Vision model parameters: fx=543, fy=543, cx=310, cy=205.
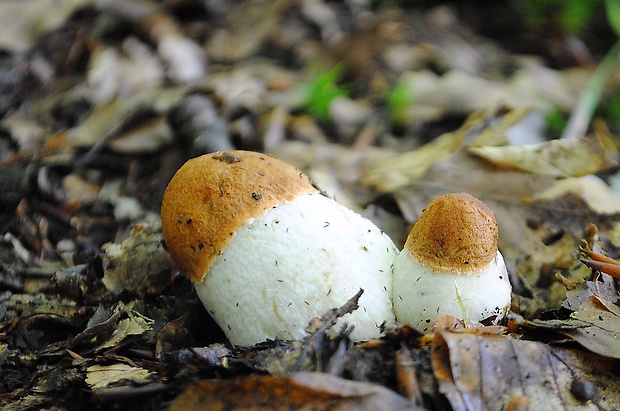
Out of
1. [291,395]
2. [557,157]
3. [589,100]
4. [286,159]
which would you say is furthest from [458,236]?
[589,100]

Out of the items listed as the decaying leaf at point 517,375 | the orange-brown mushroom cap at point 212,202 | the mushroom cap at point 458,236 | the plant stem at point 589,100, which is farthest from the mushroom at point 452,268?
the plant stem at point 589,100

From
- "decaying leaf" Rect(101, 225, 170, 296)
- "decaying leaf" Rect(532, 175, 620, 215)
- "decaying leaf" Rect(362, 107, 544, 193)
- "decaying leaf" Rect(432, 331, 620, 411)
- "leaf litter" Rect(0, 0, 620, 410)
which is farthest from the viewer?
"decaying leaf" Rect(362, 107, 544, 193)

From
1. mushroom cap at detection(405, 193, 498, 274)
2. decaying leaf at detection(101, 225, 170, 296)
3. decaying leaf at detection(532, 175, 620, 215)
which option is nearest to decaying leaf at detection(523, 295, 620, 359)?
mushroom cap at detection(405, 193, 498, 274)

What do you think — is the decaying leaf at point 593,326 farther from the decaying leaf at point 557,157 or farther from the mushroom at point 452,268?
the decaying leaf at point 557,157

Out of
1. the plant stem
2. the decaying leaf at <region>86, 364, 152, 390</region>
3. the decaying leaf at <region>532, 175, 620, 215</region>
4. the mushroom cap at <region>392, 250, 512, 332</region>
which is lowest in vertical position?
the plant stem

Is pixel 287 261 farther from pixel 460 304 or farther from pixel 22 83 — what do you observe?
pixel 22 83

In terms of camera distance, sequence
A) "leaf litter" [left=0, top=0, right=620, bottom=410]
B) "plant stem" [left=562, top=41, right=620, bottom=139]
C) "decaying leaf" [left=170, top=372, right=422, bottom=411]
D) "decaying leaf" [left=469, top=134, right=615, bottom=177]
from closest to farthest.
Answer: "decaying leaf" [left=170, top=372, right=422, bottom=411] < "leaf litter" [left=0, top=0, right=620, bottom=410] < "decaying leaf" [left=469, top=134, right=615, bottom=177] < "plant stem" [left=562, top=41, right=620, bottom=139]

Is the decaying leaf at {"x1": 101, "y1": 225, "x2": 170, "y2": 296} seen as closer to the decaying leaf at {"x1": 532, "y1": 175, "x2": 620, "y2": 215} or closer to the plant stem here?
the decaying leaf at {"x1": 532, "y1": 175, "x2": 620, "y2": 215}
